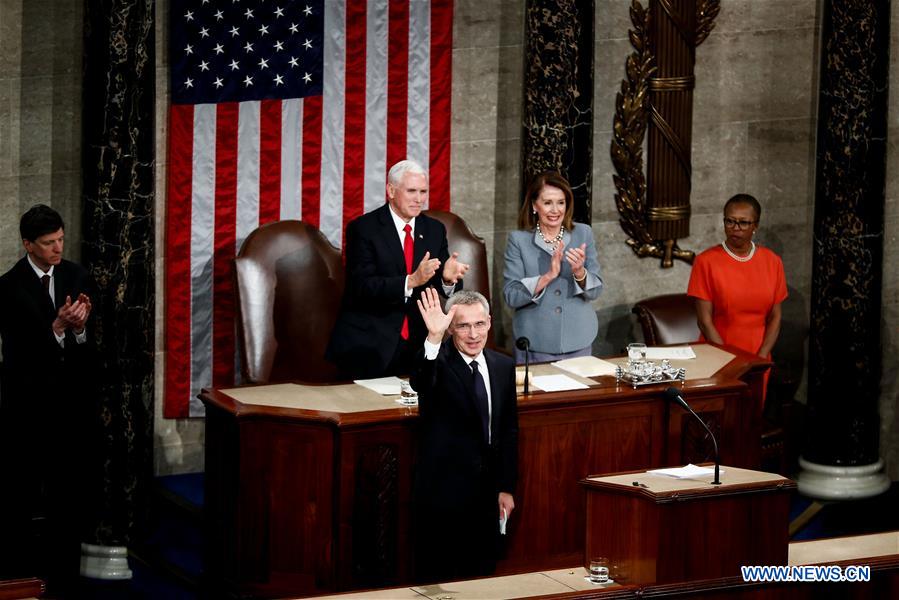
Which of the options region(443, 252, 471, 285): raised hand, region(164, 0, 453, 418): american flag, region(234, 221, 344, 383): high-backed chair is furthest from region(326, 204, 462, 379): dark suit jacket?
region(164, 0, 453, 418): american flag

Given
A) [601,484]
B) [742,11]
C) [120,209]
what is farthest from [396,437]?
[742,11]

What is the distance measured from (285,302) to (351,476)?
2.18 m

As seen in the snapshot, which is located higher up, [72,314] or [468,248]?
[468,248]

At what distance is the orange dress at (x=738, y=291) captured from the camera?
8367mm

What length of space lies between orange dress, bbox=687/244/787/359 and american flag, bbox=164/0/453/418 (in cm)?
205

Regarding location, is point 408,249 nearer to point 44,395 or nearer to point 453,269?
point 453,269

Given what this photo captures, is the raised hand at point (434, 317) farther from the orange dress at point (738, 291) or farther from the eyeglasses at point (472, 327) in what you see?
the orange dress at point (738, 291)

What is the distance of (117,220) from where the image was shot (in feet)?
24.7

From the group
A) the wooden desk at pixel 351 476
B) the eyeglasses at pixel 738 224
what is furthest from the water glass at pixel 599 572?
the eyeglasses at pixel 738 224

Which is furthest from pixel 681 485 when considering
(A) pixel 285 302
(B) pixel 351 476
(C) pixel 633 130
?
(C) pixel 633 130

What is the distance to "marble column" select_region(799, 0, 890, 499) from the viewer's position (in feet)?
29.0

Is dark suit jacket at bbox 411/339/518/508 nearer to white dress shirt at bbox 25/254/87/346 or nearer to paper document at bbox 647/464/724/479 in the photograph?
paper document at bbox 647/464/724/479

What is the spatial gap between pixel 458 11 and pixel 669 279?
233 cm

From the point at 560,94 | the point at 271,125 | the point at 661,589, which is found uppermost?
the point at 560,94
